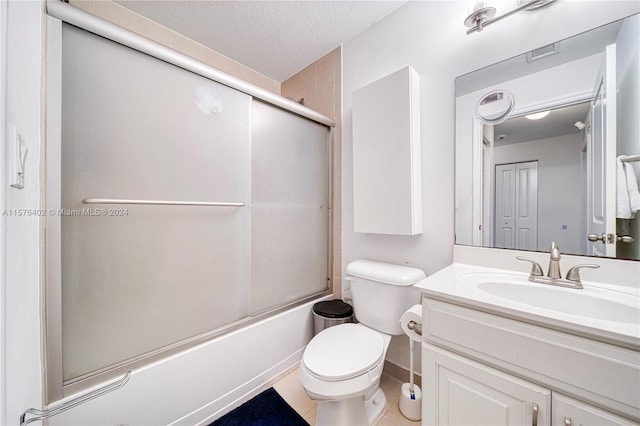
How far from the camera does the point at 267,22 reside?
161 centimetres

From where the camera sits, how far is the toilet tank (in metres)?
1.34

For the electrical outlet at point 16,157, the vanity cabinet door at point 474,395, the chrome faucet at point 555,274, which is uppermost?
the electrical outlet at point 16,157

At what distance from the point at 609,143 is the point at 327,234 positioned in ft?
5.08

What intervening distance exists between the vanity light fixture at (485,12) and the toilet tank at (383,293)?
1265 millimetres

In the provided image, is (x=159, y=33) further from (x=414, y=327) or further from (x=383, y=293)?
(x=414, y=327)

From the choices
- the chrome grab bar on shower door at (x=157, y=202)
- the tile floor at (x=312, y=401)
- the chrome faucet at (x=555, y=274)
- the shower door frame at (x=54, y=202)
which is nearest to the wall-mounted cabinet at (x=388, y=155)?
the chrome faucet at (x=555, y=274)

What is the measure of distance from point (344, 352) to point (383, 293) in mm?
391

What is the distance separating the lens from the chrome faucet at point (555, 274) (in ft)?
2.98

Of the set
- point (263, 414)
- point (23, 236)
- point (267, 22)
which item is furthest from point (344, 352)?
point (267, 22)

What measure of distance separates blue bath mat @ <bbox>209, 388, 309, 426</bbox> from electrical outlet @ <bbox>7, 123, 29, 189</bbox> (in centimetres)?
135

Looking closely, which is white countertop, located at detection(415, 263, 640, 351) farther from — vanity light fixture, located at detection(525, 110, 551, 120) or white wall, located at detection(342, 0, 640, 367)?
vanity light fixture, located at detection(525, 110, 551, 120)

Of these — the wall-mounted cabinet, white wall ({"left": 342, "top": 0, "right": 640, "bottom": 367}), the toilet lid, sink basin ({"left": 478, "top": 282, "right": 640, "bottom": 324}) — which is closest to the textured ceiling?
white wall ({"left": 342, "top": 0, "right": 640, "bottom": 367})

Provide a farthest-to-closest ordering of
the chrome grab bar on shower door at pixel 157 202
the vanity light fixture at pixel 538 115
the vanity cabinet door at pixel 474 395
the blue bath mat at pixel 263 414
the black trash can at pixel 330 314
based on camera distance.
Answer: the black trash can at pixel 330 314 < the blue bath mat at pixel 263 414 < the vanity light fixture at pixel 538 115 < the chrome grab bar on shower door at pixel 157 202 < the vanity cabinet door at pixel 474 395

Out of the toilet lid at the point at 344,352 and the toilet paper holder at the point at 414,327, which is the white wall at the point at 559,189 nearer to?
the toilet paper holder at the point at 414,327
